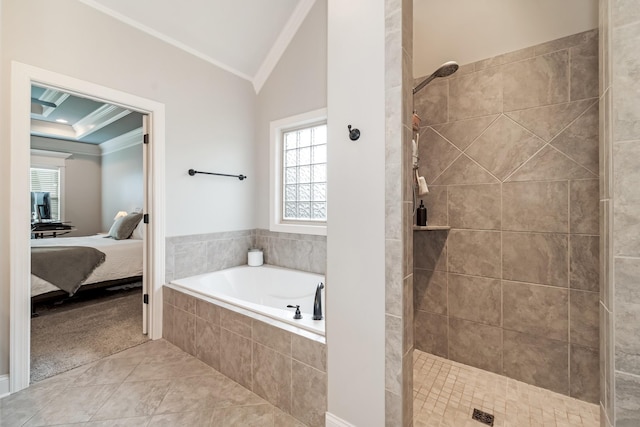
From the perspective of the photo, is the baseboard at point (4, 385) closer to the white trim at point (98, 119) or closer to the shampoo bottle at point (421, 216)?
the shampoo bottle at point (421, 216)

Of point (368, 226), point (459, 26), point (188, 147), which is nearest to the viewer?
point (368, 226)

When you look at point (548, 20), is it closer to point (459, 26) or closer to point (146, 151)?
point (459, 26)

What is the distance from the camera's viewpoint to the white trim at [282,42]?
262 centimetres

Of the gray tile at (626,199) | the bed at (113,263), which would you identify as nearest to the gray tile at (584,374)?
the gray tile at (626,199)

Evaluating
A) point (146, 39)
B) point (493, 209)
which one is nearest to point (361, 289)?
point (493, 209)

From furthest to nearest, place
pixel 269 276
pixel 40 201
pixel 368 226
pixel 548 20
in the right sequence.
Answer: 1. pixel 40 201
2. pixel 269 276
3. pixel 548 20
4. pixel 368 226

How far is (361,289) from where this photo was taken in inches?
48.3

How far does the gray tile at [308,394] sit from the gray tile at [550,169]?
5.56 ft

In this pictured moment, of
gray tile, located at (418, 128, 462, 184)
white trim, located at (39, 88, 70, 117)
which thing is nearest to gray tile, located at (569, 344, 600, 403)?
gray tile, located at (418, 128, 462, 184)

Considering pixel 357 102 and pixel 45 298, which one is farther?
pixel 45 298

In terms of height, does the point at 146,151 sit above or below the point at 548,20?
below

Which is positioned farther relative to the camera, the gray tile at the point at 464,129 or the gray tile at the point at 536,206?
the gray tile at the point at 464,129

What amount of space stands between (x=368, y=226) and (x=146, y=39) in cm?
253

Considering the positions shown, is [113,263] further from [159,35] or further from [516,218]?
[516,218]
